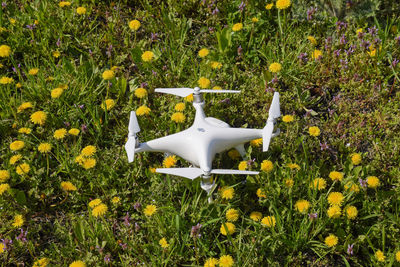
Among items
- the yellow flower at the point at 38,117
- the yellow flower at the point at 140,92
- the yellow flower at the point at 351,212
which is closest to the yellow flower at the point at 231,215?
Result: the yellow flower at the point at 351,212

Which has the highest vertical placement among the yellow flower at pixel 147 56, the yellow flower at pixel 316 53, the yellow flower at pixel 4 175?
the yellow flower at pixel 147 56

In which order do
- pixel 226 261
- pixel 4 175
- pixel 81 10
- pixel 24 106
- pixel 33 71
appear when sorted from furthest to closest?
1. pixel 81 10
2. pixel 33 71
3. pixel 24 106
4. pixel 4 175
5. pixel 226 261

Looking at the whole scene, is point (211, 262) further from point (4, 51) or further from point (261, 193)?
point (4, 51)

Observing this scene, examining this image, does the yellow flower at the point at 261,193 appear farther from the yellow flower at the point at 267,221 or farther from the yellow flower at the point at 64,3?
the yellow flower at the point at 64,3

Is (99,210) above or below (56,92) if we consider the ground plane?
below

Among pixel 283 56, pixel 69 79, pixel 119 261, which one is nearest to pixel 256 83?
pixel 283 56

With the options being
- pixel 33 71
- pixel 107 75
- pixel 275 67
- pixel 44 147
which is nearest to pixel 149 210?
pixel 44 147

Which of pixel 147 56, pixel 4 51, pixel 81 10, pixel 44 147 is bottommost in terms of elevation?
pixel 44 147
